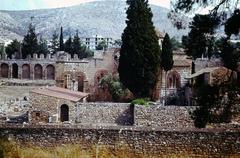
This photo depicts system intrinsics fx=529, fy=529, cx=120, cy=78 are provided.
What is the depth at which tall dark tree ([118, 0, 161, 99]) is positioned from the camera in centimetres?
3956

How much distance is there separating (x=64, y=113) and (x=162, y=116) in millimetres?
5791

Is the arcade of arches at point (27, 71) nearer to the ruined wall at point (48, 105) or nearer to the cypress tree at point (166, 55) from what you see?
the cypress tree at point (166, 55)

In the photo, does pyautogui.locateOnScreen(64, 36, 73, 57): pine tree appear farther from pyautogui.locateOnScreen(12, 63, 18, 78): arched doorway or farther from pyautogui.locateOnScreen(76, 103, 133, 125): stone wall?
pyautogui.locateOnScreen(76, 103, 133, 125): stone wall

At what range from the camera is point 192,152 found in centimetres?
1789

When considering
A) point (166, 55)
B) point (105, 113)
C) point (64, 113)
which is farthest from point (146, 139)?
point (166, 55)

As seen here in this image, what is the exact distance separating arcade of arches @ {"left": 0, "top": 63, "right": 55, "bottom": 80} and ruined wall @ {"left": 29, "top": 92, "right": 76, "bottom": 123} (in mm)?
30353

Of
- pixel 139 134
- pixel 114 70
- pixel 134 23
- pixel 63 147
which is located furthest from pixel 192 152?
pixel 114 70

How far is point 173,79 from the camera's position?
157ft

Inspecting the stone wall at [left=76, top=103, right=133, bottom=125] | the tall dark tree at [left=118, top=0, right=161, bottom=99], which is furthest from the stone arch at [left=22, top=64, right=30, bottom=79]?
the stone wall at [left=76, top=103, right=133, bottom=125]

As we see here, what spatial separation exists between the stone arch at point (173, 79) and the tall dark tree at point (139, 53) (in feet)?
22.5

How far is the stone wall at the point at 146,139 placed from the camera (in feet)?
58.0

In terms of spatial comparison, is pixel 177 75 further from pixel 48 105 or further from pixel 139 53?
pixel 48 105

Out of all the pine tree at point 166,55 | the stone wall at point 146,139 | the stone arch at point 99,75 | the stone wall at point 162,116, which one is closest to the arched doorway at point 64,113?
the stone wall at point 162,116

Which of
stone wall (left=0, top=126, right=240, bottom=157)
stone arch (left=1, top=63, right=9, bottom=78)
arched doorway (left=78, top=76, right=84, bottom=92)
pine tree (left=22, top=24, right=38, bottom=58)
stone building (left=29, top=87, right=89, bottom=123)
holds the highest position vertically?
pine tree (left=22, top=24, right=38, bottom=58)
